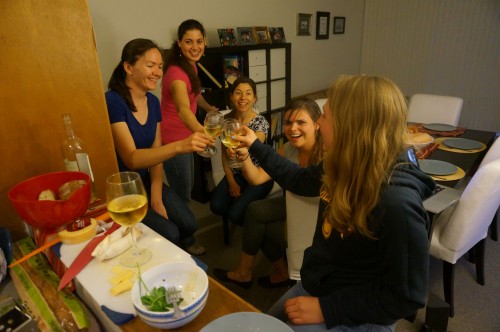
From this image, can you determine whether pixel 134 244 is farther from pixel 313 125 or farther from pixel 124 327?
pixel 313 125

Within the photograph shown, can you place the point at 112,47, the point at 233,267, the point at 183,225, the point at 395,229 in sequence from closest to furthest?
1. the point at 395,229
2. the point at 183,225
3. the point at 233,267
4. the point at 112,47

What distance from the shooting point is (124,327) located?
688mm

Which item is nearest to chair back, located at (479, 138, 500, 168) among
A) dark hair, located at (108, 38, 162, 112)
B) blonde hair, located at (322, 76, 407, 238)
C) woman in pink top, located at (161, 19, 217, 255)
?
blonde hair, located at (322, 76, 407, 238)

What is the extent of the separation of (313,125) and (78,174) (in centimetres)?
120

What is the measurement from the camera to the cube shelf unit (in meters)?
3.11

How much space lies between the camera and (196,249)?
236 cm

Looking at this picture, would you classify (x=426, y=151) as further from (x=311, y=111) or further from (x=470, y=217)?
(x=311, y=111)

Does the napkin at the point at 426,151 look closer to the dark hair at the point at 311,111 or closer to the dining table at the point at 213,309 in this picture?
the dark hair at the point at 311,111

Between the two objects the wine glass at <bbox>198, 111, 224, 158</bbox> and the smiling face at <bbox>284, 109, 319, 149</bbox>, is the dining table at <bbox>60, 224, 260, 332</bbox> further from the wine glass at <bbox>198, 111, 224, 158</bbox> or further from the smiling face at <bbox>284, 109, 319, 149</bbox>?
the smiling face at <bbox>284, 109, 319, 149</bbox>

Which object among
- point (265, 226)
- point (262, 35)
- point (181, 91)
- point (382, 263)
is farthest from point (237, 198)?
point (262, 35)

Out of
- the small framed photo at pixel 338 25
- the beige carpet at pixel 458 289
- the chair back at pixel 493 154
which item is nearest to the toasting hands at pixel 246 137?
the beige carpet at pixel 458 289

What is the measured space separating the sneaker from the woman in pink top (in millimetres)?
353

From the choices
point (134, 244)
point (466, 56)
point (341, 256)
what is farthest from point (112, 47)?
point (466, 56)

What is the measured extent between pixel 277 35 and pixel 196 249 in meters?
2.50
